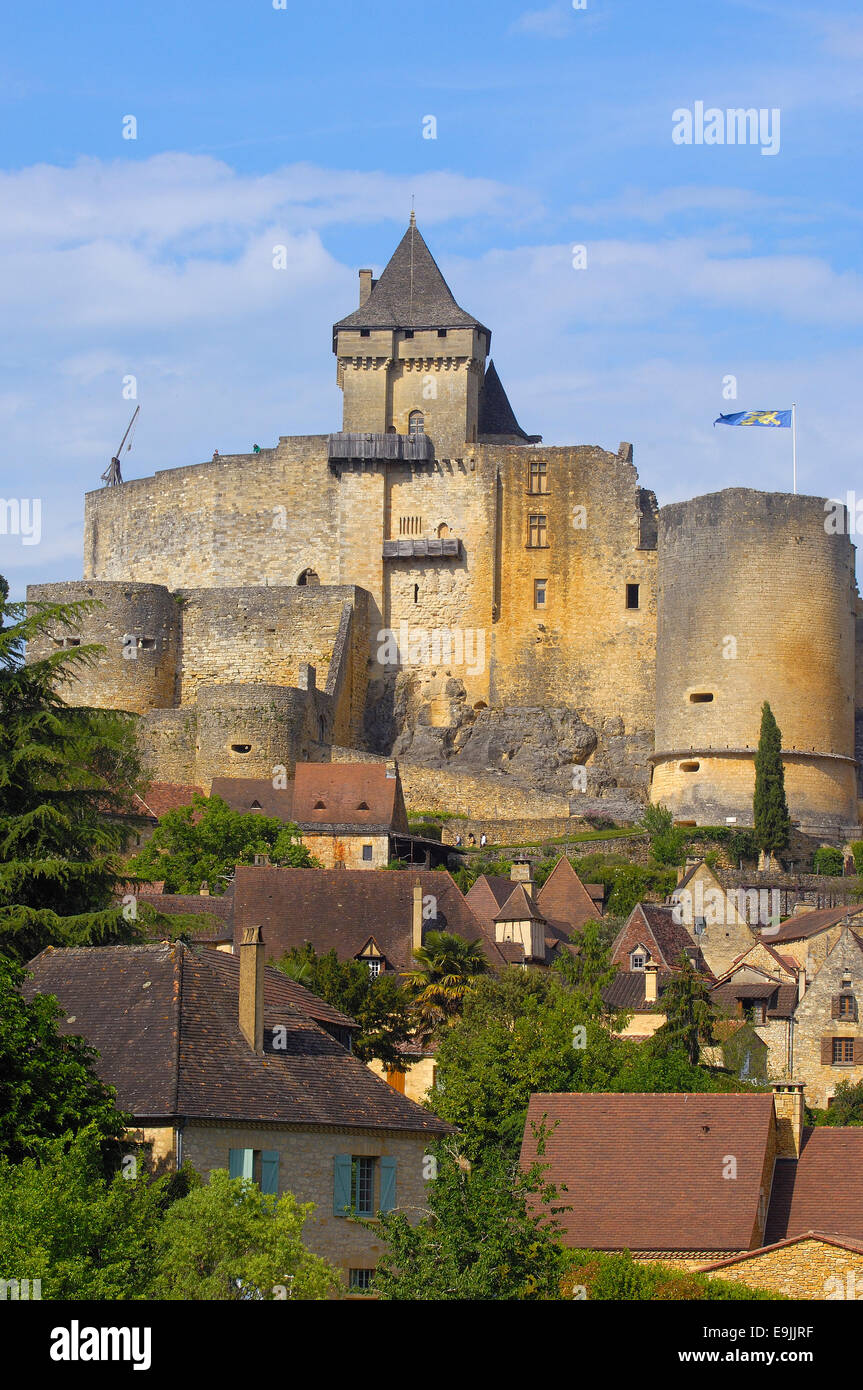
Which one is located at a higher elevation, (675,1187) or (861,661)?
(861,661)

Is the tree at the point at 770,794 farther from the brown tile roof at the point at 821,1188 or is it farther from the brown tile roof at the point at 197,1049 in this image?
the brown tile roof at the point at 197,1049

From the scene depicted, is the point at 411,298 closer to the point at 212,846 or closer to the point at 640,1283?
the point at 212,846

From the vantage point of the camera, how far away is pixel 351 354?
67.3 m

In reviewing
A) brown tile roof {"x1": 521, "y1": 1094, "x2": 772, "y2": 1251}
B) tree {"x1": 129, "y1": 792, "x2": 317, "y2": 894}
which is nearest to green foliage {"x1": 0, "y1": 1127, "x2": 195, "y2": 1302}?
brown tile roof {"x1": 521, "y1": 1094, "x2": 772, "y2": 1251}

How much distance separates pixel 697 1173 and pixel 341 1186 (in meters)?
4.99

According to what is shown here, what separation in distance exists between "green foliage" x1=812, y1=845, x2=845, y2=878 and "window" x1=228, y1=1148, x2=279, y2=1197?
32.9m

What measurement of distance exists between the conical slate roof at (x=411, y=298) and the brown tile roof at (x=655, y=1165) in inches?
1638

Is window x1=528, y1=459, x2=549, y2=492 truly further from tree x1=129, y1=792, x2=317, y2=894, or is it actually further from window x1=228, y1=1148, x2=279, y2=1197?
window x1=228, y1=1148, x2=279, y2=1197

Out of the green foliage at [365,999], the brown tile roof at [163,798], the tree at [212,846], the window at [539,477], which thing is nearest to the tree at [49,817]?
the green foliage at [365,999]

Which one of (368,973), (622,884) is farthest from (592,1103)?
(622,884)

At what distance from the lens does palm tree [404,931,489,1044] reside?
35938 mm

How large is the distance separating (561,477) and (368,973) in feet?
109

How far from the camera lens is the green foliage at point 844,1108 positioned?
3603 cm
